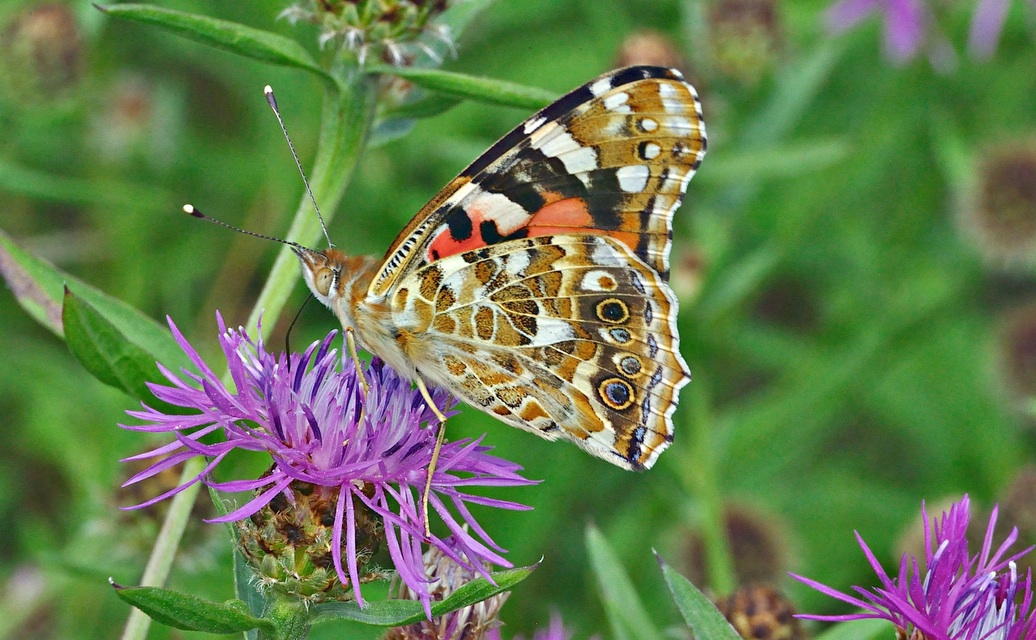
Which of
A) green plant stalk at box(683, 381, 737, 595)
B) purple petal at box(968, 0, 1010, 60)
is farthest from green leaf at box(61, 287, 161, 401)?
purple petal at box(968, 0, 1010, 60)

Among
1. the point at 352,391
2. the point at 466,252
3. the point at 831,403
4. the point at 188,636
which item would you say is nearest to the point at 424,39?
the point at 466,252

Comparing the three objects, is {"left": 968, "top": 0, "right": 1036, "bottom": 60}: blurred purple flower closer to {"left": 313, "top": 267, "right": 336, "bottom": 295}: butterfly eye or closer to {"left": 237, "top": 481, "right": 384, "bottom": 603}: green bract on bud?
{"left": 313, "top": 267, "right": 336, "bottom": 295}: butterfly eye

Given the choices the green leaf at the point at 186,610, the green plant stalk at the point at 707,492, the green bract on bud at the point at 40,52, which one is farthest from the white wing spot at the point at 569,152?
the green bract on bud at the point at 40,52

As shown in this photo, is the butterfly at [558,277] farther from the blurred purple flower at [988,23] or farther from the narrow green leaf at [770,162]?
the blurred purple flower at [988,23]

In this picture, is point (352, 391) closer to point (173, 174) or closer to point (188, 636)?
point (188, 636)

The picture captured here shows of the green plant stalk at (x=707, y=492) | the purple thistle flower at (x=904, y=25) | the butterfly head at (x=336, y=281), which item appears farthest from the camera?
the purple thistle flower at (x=904, y=25)

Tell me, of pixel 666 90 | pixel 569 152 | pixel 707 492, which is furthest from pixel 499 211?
pixel 707 492
